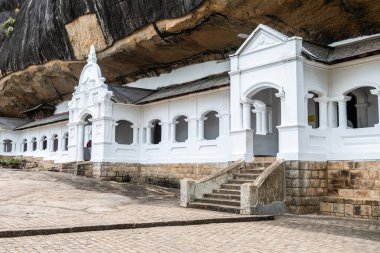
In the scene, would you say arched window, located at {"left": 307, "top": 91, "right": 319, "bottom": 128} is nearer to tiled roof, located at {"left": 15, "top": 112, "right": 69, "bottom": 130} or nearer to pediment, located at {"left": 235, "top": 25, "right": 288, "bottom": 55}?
pediment, located at {"left": 235, "top": 25, "right": 288, "bottom": 55}

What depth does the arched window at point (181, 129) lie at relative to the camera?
20922 millimetres

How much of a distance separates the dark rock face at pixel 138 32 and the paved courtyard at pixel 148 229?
7285mm

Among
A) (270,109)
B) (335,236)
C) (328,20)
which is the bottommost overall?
(335,236)

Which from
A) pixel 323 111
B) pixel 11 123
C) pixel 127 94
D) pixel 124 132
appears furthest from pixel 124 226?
pixel 11 123

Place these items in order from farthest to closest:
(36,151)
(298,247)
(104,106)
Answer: (36,151) < (104,106) < (298,247)

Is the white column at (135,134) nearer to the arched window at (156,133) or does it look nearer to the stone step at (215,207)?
the arched window at (156,133)

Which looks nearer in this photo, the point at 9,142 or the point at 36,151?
the point at 36,151

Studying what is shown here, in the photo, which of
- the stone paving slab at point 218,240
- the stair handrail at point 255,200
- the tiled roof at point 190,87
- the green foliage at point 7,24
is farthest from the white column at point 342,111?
the green foliage at point 7,24

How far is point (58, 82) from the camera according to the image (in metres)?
28.9

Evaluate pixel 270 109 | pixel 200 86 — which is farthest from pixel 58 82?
pixel 270 109

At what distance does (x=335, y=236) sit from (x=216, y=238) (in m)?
2.47

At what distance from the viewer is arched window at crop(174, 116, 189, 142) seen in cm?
2092

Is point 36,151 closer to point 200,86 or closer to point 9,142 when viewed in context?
point 9,142

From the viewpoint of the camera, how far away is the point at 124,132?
74.8ft
